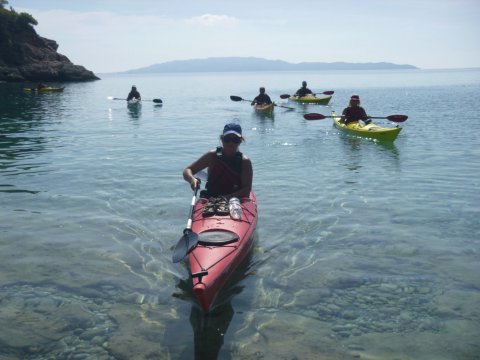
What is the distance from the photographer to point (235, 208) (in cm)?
703

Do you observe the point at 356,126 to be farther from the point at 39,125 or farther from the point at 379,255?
the point at 39,125

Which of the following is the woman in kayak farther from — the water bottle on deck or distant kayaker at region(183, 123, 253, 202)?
the water bottle on deck

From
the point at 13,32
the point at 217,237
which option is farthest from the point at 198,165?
the point at 13,32

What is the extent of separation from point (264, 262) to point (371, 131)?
12.2 meters

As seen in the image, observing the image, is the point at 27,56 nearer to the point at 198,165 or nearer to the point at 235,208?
the point at 198,165

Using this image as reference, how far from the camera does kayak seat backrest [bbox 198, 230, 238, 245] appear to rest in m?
6.08

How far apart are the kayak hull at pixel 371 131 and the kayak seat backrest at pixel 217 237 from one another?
1248 cm

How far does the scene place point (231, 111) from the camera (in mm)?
33094

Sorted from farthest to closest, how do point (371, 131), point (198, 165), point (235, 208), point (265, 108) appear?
1. point (265, 108)
2. point (371, 131)
3. point (198, 165)
4. point (235, 208)

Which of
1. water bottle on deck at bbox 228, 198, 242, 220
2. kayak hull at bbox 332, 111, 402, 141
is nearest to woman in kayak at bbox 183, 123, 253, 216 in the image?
water bottle on deck at bbox 228, 198, 242, 220

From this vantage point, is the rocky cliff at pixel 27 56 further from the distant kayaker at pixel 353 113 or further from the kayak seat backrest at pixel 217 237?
the kayak seat backrest at pixel 217 237

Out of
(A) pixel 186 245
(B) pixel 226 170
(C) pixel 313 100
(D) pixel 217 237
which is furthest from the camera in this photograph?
(C) pixel 313 100

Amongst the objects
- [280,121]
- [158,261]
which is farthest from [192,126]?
[158,261]

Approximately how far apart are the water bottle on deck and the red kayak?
71 millimetres
